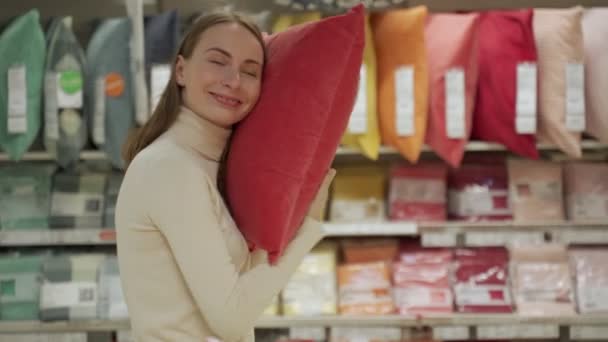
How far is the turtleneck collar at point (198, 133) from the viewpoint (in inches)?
58.2

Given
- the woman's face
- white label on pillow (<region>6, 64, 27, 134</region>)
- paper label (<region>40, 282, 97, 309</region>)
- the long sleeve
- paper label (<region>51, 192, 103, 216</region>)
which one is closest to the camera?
the long sleeve

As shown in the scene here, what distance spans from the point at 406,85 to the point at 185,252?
198cm

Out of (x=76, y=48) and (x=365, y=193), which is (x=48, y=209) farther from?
(x=365, y=193)

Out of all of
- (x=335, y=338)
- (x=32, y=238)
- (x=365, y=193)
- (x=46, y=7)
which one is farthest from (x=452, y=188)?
(x=46, y=7)

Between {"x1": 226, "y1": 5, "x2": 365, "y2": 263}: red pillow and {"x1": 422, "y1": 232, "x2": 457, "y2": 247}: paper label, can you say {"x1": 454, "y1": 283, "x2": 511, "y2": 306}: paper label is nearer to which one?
{"x1": 422, "y1": 232, "x2": 457, "y2": 247}: paper label

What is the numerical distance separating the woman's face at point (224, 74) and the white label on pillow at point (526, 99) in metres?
1.89

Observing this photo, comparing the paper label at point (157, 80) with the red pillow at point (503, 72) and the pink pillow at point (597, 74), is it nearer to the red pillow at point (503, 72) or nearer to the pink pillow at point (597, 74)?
the red pillow at point (503, 72)

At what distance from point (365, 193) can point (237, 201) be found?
198cm

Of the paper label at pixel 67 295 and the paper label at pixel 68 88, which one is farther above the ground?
the paper label at pixel 68 88

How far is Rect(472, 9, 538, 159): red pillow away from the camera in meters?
3.17

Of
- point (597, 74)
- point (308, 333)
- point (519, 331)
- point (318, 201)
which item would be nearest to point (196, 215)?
point (318, 201)

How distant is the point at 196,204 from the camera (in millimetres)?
1377

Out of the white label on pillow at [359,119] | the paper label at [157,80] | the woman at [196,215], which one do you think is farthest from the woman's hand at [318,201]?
the paper label at [157,80]

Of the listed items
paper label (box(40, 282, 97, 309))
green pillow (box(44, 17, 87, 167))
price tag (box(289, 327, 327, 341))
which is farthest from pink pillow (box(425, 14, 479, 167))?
paper label (box(40, 282, 97, 309))
